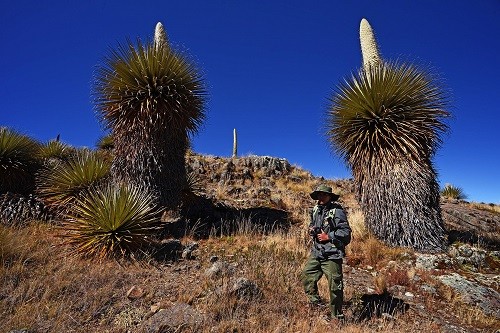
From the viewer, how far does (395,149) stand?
8.23 m

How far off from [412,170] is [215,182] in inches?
327

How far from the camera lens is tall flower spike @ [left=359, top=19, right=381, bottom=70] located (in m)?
10.0

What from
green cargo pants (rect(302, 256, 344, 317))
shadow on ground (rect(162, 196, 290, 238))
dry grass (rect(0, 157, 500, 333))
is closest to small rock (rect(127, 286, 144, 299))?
dry grass (rect(0, 157, 500, 333))

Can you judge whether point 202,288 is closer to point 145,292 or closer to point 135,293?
point 145,292

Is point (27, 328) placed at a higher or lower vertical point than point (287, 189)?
lower

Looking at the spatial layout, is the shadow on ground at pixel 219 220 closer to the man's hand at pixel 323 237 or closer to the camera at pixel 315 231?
the camera at pixel 315 231

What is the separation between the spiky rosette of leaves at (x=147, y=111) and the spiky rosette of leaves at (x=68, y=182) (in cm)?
58

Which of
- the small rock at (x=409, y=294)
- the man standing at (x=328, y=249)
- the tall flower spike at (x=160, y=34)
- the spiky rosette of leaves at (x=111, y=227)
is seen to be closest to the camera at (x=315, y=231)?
the man standing at (x=328, y=249)

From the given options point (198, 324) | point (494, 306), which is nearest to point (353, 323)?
point (198, 324)

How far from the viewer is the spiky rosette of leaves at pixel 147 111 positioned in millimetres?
8258

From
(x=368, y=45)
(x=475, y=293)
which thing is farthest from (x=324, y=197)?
(x=368, y=45)

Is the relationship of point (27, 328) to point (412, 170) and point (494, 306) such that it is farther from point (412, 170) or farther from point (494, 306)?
point (412, 170)

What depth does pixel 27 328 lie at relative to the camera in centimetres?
403

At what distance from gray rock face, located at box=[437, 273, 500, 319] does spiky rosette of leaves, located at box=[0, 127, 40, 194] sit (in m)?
10.1
